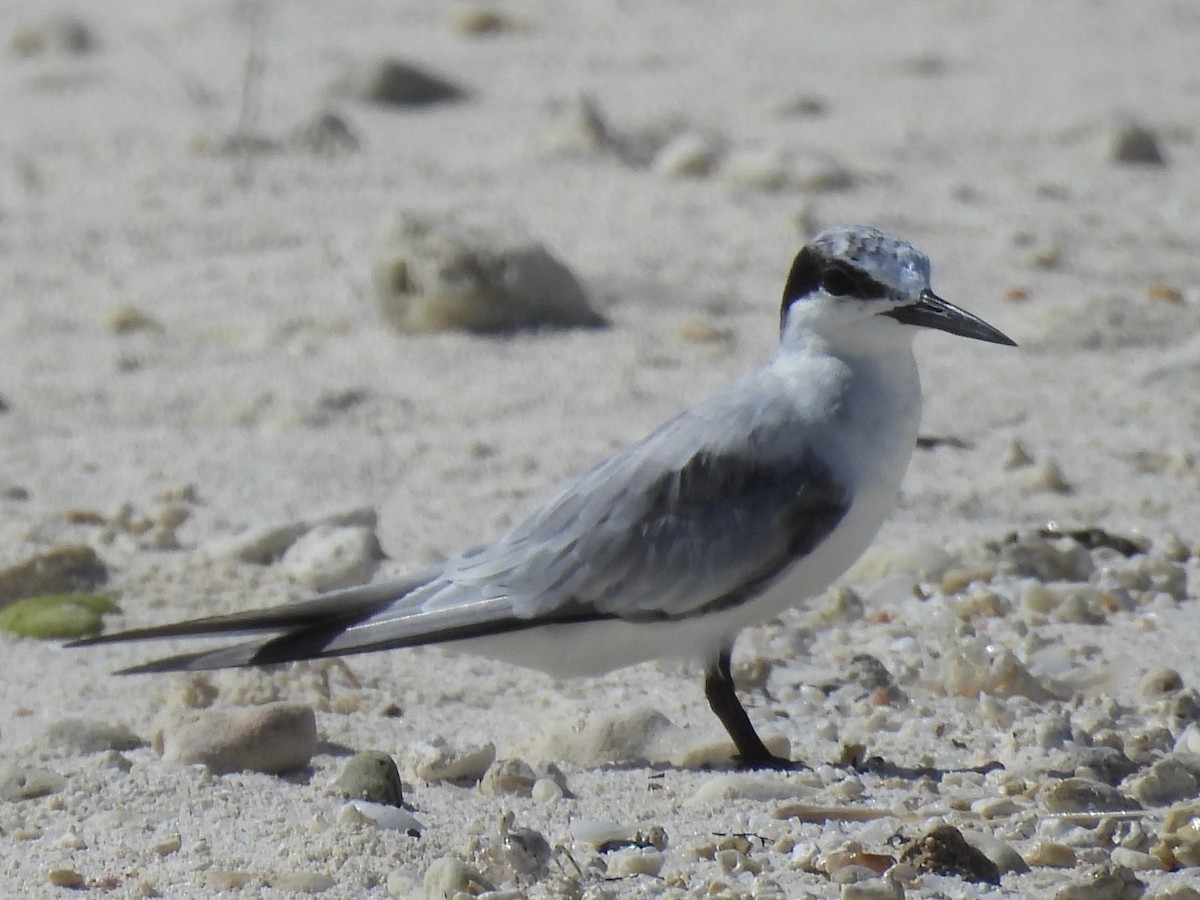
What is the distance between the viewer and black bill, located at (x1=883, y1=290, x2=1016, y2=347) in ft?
11.2

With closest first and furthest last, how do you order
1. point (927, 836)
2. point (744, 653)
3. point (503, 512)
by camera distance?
point (927, 836) < point (744, 653) < point (503, 512)

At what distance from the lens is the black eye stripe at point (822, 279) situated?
3461 millimetres

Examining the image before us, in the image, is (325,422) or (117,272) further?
(117,272)

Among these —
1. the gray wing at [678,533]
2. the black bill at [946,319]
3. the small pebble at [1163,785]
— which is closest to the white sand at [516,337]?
the small pebble at [1163,785]

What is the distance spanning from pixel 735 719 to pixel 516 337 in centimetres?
233

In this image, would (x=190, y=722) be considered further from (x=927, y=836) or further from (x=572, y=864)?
(x=927, y=836)

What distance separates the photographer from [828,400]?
3451 millimetres

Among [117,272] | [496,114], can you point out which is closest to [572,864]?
[117,272]

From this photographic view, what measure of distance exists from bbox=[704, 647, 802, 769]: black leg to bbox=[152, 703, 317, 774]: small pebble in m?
0.65

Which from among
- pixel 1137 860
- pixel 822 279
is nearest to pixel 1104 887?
pixel 1137 860

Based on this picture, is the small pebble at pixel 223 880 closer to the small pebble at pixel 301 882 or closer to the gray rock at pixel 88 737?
the small pebble at pixel 301 882

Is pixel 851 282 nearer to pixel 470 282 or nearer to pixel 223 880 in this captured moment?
pixel 223 880

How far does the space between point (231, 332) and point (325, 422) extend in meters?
0.69

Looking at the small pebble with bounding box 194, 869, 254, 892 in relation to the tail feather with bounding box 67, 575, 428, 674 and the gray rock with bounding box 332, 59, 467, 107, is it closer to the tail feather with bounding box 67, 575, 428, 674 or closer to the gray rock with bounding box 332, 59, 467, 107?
the tail feather with bounding box 67, 575, 428, 674
